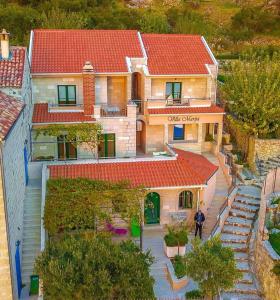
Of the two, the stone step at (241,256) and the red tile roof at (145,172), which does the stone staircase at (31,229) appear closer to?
the red tile roof at (145,172)

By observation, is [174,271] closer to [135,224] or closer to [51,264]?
[135,224]

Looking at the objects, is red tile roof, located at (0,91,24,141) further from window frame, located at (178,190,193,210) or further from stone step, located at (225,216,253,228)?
stone step, located at (225,216,253,228)

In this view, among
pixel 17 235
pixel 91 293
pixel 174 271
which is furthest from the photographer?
pixel 174 271

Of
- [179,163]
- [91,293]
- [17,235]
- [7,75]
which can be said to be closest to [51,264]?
[91,293]

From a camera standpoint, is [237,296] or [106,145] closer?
[237,296]

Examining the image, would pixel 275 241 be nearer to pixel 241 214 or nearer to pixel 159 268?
pixel 241 214

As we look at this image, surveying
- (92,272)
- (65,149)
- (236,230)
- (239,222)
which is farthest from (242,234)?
(92,272)
